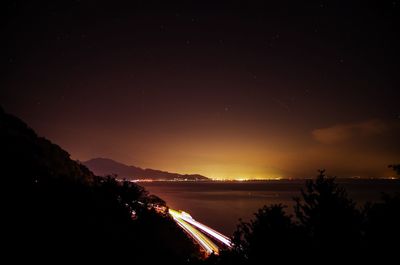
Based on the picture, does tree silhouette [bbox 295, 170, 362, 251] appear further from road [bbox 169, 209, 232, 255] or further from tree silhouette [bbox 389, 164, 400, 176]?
road [bbox 169, 209, 232, 255]

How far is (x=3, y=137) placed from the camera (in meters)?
34.8

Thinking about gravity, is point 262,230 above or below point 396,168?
below

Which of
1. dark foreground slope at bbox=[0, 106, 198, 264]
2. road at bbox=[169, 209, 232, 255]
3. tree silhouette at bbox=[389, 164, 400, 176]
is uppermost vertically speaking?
tree silhouette at bbox=[389, 164, 400, 176]

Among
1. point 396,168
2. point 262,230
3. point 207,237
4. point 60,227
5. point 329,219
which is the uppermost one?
point 396,168

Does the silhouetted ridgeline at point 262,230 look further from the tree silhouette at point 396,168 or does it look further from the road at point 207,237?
the road at point 207,237

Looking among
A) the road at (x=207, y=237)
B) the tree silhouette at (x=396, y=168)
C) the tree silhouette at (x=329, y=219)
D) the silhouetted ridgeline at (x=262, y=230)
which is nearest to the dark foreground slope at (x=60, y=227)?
the silhouetted ridgeline at (x=262, y=230)

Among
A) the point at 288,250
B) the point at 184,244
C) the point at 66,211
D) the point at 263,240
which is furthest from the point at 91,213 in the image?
the point at 184,244

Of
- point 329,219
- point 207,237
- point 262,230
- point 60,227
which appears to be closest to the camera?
point 329,219

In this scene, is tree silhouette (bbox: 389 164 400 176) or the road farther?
the road

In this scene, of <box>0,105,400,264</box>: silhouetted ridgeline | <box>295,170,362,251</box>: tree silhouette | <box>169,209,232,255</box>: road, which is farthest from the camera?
<box>169,209,232,255</box>: road

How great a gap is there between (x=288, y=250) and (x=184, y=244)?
87.8 ft

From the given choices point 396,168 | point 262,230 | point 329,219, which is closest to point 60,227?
point 262,230

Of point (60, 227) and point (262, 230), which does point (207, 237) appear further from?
point (262, 230)

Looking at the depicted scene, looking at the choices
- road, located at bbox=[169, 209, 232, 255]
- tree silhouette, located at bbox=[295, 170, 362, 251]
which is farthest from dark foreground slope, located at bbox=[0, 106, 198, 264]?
road, located at bbox=[169, 209, 232, 255]
